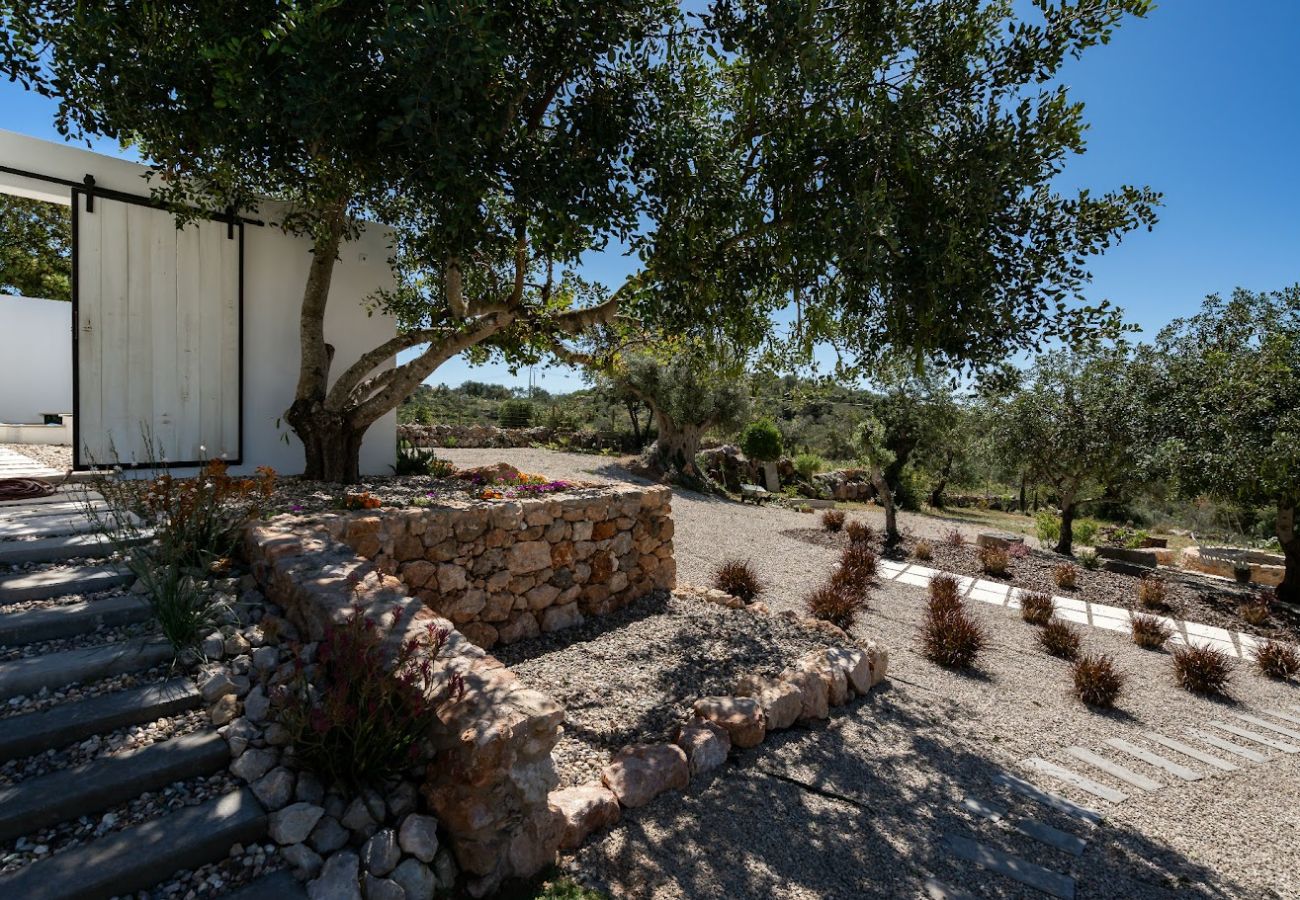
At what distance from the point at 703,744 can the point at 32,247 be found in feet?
55.3

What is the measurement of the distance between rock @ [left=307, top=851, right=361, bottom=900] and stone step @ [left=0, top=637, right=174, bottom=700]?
128cm

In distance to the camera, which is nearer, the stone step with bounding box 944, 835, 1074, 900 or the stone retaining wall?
the stone step with bounding box 944, 835, 1074, 900

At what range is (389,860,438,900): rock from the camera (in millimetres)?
1957

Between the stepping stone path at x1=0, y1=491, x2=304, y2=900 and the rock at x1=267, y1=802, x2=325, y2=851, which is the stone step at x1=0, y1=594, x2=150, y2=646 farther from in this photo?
the rock at x1=267, y1=802, x2=325, y2=851

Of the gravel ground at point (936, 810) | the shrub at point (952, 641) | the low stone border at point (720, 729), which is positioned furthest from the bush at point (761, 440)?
the low stone border at point (720, 729)

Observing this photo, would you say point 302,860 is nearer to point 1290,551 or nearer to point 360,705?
point 360,705

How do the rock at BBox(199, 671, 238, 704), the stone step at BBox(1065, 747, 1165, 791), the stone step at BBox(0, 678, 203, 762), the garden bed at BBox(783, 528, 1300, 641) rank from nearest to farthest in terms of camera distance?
the stone step at BBox(0, 678, 203, 762), the rock at BBox(199, 671, 238, 704), the stone step at BBox(1065, 747, 1165, 791), the garden bed at BBox(783, 528, 1300, 641)

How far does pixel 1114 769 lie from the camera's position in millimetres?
3908

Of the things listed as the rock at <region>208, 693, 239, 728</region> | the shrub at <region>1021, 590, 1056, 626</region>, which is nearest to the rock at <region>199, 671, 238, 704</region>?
the rock at <region>208, 693, 239, 728</region>

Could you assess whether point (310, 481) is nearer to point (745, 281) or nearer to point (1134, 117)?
point (745, 281)

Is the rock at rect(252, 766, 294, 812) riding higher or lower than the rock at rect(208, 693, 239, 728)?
lower

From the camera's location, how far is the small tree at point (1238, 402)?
24.2 ft

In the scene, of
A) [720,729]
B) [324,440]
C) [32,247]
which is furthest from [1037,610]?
[32,247]

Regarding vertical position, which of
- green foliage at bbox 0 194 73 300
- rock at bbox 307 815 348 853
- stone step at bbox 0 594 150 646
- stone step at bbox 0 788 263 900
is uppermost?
green foliage at bbox 0 194 73 300
